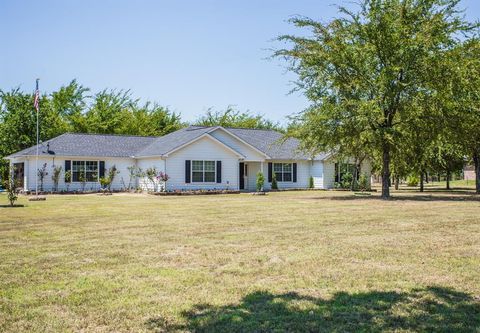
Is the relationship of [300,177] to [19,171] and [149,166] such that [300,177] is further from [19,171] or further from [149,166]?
[19,171]

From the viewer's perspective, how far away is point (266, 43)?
26359 millimetres

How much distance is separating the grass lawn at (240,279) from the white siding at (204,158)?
19634mm

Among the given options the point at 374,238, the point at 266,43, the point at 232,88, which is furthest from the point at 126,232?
the point at 232,88

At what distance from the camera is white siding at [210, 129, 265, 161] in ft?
116

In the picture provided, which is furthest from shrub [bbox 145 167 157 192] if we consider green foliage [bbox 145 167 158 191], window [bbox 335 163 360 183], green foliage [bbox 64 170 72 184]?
window [bbox 335 163 360 183]

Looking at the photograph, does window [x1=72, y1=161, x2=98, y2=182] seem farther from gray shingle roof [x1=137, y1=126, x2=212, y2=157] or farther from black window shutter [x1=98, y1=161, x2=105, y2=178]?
gray shingle roof [x1=137, y1=126, x2=212, y2=157]

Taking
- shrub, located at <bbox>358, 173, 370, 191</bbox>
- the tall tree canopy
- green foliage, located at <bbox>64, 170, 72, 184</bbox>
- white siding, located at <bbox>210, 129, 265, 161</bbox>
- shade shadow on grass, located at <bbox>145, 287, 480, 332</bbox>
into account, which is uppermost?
the tall tree canopy

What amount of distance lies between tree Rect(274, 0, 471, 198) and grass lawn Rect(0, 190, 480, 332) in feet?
40.6

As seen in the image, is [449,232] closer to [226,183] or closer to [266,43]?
[266,43]

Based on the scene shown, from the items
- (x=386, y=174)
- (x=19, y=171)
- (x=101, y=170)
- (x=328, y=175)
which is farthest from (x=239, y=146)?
(x=19, y=171)

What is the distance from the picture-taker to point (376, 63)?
23.2 meters

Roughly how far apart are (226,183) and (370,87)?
13.6 meters

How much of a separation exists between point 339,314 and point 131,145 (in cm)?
3322

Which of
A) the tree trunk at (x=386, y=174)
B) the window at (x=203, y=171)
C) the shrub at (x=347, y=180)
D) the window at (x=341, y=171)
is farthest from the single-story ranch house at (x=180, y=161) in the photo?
the tree trunk at (x=386, y=174)
